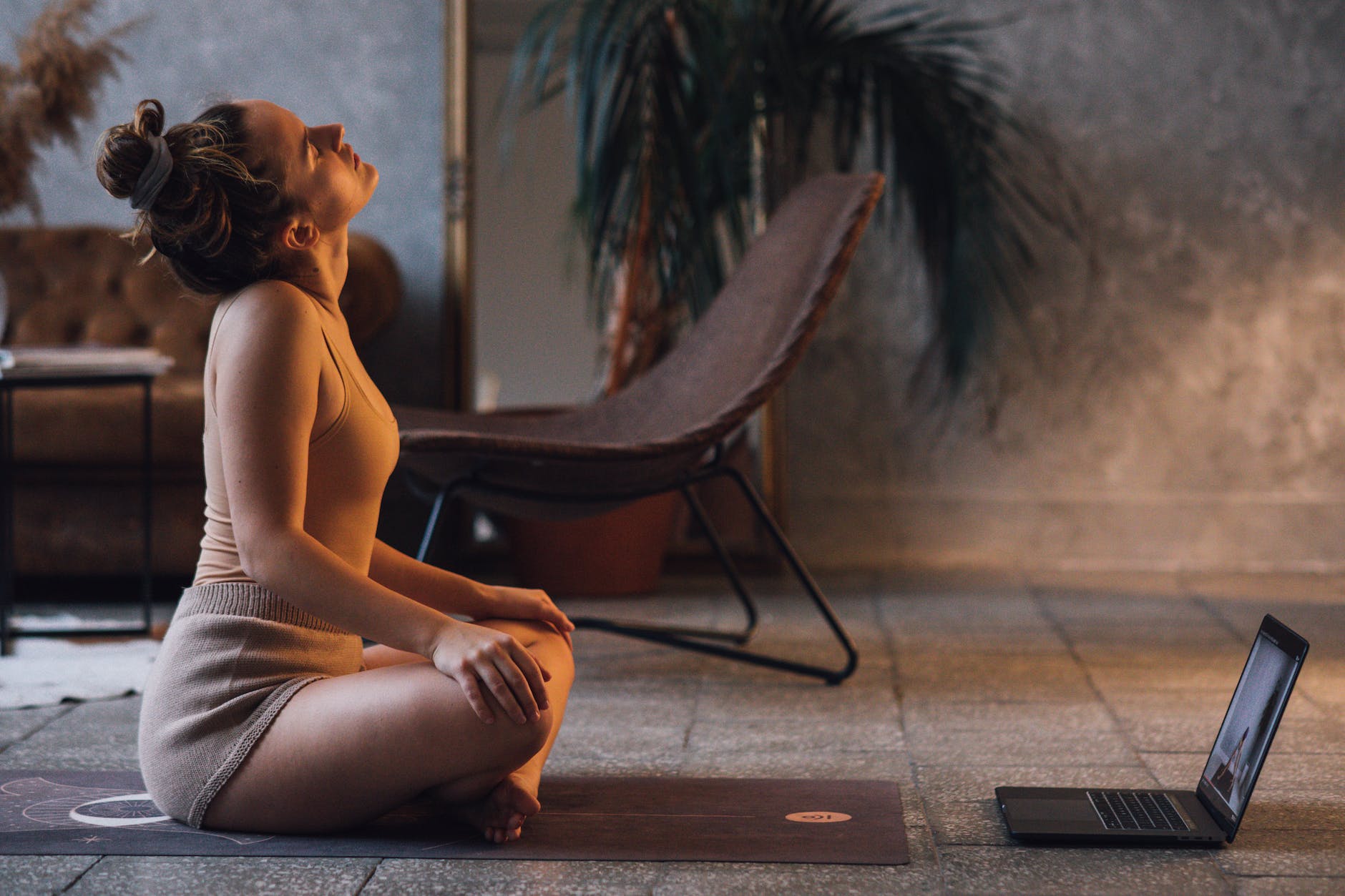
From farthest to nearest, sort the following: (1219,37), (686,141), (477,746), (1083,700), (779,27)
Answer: (1219,37) < (779,27) < (686,141) < (1083,700) < (477,746)

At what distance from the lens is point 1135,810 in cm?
156

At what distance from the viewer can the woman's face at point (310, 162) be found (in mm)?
1405

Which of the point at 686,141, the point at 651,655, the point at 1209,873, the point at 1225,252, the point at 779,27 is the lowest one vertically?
the point at 651,655

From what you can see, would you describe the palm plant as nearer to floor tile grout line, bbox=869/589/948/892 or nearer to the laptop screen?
floor tile grout line, bbox=869/589/948/892

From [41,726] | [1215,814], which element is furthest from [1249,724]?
[41,726]

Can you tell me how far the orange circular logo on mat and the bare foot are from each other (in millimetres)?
309

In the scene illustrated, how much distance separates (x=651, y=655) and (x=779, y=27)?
5.57 feet

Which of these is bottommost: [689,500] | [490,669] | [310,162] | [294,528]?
[689,500]

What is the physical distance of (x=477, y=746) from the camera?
4.52 ft

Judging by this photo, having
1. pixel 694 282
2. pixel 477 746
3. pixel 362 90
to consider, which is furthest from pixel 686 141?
pixel 477 746

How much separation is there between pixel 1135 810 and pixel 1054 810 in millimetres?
95

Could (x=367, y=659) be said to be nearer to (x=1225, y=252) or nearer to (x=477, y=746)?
(x=477, y=746)

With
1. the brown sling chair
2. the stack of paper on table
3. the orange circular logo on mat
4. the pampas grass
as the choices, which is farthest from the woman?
the pampas grass

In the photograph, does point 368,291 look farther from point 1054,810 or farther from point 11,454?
point 1054,810
